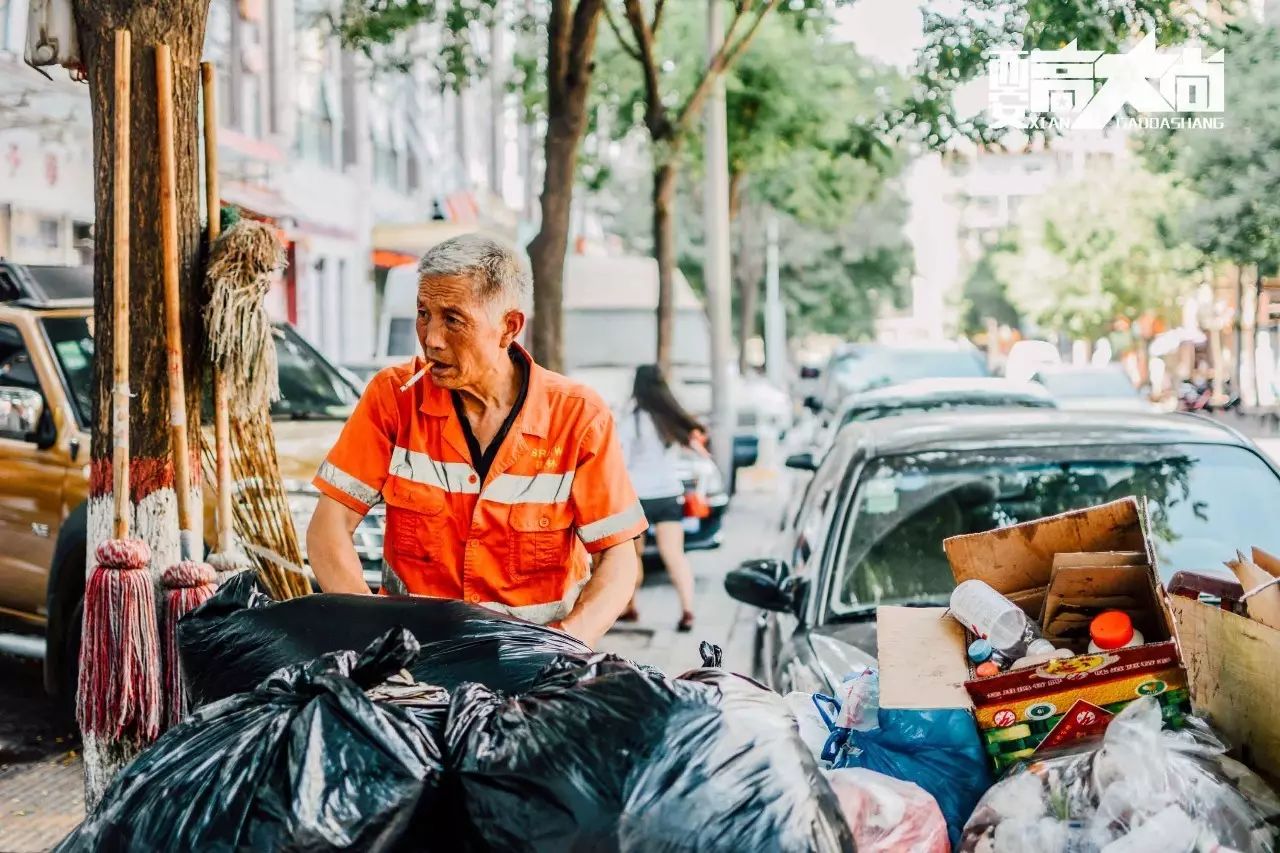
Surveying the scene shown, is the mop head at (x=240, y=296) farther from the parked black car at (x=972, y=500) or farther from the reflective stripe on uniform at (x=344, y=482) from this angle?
the parked black car at (x=972, y=500)

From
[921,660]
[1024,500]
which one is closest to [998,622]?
[921,660]

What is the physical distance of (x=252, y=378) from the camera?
4344mm

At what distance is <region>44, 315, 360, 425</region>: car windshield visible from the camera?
22.6 feet

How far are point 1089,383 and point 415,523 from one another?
1743 cm

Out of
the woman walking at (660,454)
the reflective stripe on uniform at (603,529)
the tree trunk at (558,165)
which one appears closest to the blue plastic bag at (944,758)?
the reflective stripe on uniform at (603,529)

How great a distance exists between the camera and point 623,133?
63.2ft

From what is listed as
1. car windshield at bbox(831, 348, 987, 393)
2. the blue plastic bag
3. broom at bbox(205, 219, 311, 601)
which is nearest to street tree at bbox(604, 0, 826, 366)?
car windshield at bbox(831, 348, 987, 393)

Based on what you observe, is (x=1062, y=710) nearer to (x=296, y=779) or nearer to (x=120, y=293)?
(x=296, y=779)

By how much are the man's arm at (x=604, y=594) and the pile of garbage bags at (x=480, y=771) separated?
3.21 ft

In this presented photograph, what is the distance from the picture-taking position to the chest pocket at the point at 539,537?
11.1 feet

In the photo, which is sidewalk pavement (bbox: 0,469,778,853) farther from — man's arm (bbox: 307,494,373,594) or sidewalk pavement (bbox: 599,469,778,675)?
A: man's arm (bbox: 307,494,373,594)

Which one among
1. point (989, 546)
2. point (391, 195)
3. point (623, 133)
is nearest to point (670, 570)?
point (989, 546)

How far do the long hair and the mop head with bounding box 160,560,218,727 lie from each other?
6433 millimetres

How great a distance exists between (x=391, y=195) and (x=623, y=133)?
8157 mm
